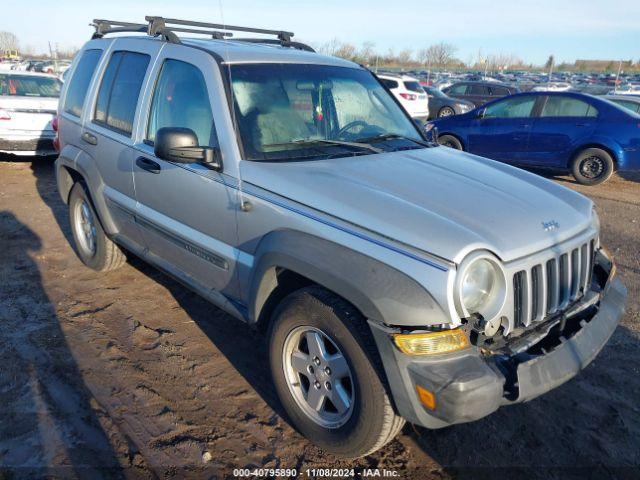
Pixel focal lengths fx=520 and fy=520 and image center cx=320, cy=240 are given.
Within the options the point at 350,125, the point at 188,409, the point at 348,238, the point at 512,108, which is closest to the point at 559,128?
the point at 512,108

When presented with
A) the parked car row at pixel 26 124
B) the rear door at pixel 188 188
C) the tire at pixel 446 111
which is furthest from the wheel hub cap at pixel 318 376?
the tire at pixel 446 111

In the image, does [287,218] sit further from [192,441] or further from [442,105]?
[442,105]

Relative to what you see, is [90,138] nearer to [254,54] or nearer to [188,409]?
[254,54]

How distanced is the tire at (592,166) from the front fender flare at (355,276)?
8240 mm

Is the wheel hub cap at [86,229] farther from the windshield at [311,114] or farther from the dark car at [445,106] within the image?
the dark car at [445,106]

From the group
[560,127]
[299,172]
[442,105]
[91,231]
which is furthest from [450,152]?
[442,105]

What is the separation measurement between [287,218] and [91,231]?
3068 millimetres

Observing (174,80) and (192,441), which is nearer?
(192,441)

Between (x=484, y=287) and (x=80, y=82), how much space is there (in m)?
4.21

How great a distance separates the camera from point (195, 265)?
3.49 metres

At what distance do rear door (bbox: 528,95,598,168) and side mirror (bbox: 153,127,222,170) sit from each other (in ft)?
26.4

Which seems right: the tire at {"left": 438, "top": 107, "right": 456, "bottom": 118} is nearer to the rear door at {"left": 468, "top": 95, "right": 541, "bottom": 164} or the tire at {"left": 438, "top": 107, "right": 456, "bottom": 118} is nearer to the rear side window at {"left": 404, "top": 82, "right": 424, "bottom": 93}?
the rear side window at {"left": 404, "top": 82, "right": 424, "bottom": 93}

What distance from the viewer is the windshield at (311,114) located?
3133mm

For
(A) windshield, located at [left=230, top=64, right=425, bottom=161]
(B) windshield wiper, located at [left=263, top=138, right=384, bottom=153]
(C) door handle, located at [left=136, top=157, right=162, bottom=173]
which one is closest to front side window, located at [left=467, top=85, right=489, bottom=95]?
(A) windshield, located at [left=230, top=64, right=425, bottom=161]
